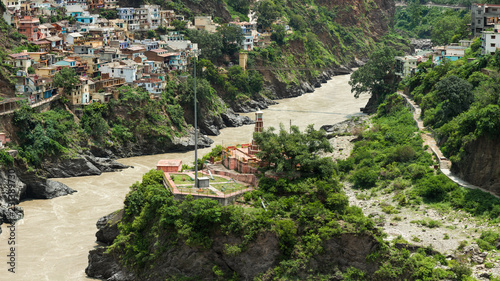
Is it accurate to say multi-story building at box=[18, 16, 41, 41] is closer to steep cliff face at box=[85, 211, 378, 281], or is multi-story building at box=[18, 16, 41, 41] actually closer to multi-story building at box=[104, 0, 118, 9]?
multi-story building at box=[104, 0, 118, 9]

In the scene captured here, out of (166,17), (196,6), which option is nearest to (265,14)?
(196,6)

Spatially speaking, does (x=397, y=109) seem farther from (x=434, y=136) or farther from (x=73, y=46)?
(x=73, y=46)

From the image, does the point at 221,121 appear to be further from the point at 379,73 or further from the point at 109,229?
the point at 109,229

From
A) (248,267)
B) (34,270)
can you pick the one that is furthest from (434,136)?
(34,270)

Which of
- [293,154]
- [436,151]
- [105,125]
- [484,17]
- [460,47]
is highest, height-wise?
[484,17]

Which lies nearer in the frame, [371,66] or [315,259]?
[315,259]

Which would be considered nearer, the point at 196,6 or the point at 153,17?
the point at 153,17

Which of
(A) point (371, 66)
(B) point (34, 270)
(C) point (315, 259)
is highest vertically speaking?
(A) point (371, 66)
